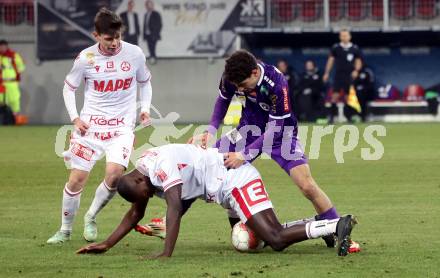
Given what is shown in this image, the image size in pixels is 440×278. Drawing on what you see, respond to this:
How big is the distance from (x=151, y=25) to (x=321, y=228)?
25.3 meters

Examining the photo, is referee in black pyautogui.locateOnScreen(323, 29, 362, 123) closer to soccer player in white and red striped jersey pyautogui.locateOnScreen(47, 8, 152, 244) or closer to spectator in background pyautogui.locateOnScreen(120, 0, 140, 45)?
spectator in background pyautogui.locateOnScreen(120, 0, 140, 45)

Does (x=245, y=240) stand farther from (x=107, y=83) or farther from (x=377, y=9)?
(x=377, y=9)

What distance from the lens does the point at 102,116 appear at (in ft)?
41.4

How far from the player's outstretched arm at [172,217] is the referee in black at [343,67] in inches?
842

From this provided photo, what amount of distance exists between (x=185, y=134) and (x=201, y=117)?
796 cm

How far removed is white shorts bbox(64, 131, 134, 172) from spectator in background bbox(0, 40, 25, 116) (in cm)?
2290

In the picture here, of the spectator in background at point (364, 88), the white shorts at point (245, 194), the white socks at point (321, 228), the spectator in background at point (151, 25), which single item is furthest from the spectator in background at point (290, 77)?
the white socks at point (321, 228)

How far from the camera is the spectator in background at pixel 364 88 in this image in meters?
33.4

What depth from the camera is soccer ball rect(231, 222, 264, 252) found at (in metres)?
11.4

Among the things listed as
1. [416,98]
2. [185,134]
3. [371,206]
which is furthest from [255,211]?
[416,98]

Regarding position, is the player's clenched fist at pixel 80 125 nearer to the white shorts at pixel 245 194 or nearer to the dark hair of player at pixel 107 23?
the dark hair of player at pixel 107 23

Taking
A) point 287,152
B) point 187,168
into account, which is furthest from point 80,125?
point 287,152

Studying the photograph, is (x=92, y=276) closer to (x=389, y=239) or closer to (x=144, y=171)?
(x=144, y=171)

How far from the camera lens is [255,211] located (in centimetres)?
1131
